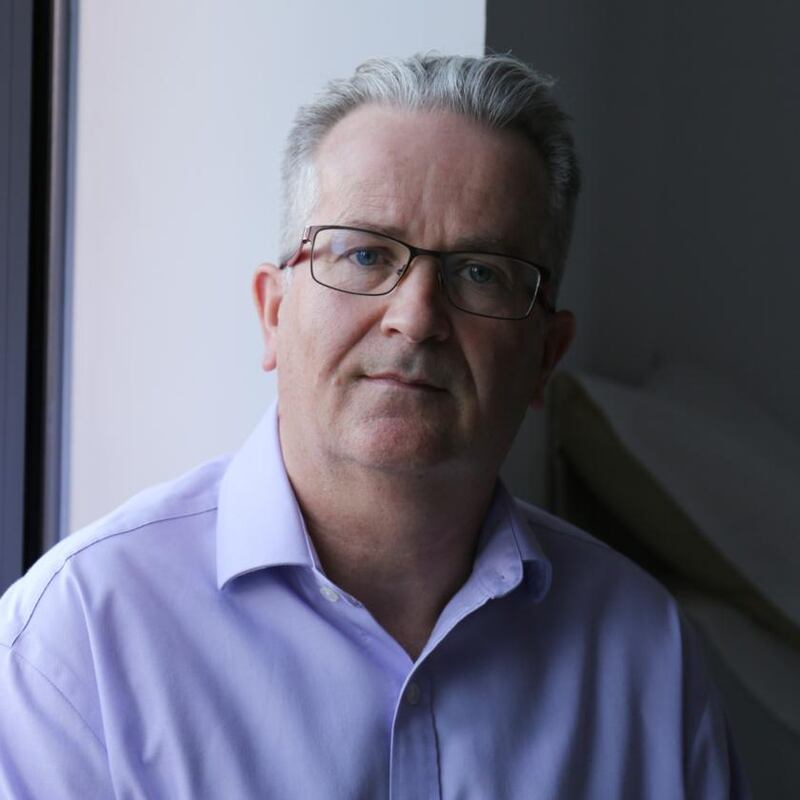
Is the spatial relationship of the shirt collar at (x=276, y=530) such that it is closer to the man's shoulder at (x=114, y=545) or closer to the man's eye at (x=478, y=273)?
the man's shoulder at (x=114, y=545)

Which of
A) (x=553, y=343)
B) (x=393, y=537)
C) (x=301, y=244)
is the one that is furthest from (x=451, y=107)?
(x=393, y=537)

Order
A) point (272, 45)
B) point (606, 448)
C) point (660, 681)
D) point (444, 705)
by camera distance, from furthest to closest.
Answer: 1. point (606, 448)
2. point (272, 45)
3. point (660, 681)
4. point (444, 705)

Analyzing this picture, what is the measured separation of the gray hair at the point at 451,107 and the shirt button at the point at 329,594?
368mm

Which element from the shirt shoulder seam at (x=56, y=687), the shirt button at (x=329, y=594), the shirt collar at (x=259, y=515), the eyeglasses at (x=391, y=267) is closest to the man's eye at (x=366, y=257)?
the eyeglasses at (x=391, y=267)

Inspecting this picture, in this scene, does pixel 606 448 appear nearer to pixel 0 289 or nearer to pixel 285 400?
pixel 285 400

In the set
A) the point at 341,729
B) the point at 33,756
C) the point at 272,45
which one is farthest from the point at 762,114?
the point at 33,756

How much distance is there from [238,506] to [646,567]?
102cm

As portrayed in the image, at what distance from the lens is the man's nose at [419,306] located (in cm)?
114

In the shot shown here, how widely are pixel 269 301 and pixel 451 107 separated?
30 centimetres

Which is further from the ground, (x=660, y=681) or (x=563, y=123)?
(x=563, y=123)

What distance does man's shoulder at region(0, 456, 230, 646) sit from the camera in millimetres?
1108

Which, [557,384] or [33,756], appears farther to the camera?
[557,384]

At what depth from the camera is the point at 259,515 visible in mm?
1188

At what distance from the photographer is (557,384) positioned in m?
1.95
